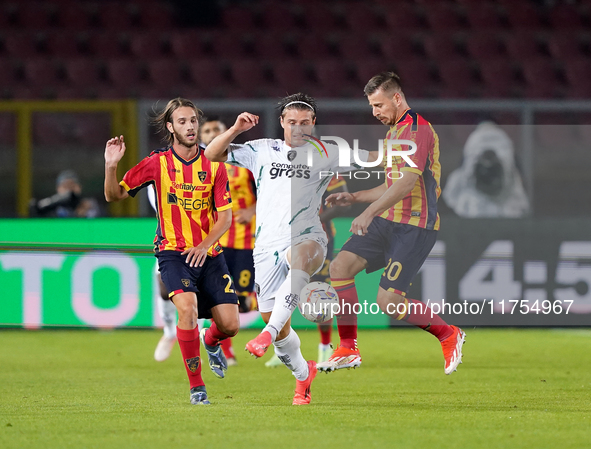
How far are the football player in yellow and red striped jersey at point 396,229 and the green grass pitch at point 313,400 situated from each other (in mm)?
390

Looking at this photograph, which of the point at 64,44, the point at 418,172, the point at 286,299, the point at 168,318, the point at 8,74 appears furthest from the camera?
the point at 64,44

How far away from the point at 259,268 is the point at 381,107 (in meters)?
1.17

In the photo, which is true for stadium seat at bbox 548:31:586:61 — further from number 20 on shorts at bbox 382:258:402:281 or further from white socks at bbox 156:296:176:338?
number 20 on shorts at bbox 382:258:402:281

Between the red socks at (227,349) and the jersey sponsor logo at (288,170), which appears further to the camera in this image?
the red socks at (227,349)

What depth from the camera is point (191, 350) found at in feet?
16.8

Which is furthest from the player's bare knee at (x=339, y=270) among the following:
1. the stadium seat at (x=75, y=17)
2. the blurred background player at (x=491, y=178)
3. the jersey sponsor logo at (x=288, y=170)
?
the stadium seat at (x=75, y=17)

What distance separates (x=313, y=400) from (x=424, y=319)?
80 cm

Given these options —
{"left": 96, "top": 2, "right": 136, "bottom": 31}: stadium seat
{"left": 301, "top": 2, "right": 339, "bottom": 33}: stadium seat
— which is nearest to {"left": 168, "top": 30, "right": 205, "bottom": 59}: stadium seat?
{"left": 96, "top": 2, "right": 136, "bottom": 31}: stadium seat

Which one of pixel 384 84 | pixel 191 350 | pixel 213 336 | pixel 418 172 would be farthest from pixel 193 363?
pixel 384 84

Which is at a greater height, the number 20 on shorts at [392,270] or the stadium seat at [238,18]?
the stadium seat at [238,18]

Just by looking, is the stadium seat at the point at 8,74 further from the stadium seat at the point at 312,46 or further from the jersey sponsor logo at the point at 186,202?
the jersey sponsor logo at the point at 186,202

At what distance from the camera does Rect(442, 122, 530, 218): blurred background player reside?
8930 millimetres

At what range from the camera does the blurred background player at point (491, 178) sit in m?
8.93

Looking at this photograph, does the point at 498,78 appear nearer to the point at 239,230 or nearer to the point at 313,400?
the point at 239,230
